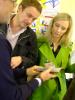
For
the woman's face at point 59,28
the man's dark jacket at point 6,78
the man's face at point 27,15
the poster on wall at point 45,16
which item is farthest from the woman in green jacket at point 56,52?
the man's dark jacket at point 6,78

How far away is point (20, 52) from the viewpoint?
224 centimetres

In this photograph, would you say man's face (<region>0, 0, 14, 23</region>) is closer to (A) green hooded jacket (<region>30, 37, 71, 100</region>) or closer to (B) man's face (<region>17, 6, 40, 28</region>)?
(B) man's face (<region>17, 6, 40, 28</region>)

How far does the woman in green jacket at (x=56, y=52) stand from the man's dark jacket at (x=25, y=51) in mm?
95

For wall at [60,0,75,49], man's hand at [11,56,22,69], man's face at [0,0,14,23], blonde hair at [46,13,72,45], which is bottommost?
man's hand at [11,56,22,69]

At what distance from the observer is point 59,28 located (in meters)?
2.40

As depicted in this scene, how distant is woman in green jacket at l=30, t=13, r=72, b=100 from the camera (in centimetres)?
231

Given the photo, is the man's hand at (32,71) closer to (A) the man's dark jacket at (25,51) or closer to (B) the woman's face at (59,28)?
(A) the man's dark jacket at (25,51)

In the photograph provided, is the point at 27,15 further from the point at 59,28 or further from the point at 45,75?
the point at 45,75

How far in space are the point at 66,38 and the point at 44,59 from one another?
1.03 ft

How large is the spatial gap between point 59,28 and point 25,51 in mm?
375

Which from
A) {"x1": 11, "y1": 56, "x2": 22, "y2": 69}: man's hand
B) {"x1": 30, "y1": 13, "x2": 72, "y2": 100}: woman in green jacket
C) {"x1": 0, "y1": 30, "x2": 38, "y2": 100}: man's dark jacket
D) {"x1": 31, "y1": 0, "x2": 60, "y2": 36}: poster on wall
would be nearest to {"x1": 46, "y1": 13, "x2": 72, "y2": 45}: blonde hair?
{"x1": 30, "y1": 13, "x2": 72, "y2": 100}: woman in green jacket

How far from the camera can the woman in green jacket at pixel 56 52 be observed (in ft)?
7.57

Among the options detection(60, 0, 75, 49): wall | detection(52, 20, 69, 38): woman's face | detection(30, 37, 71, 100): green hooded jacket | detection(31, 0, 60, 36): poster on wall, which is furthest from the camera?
detection(60, 0, 75, 49): wall

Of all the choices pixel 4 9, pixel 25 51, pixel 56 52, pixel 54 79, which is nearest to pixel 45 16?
pixel 56 52
